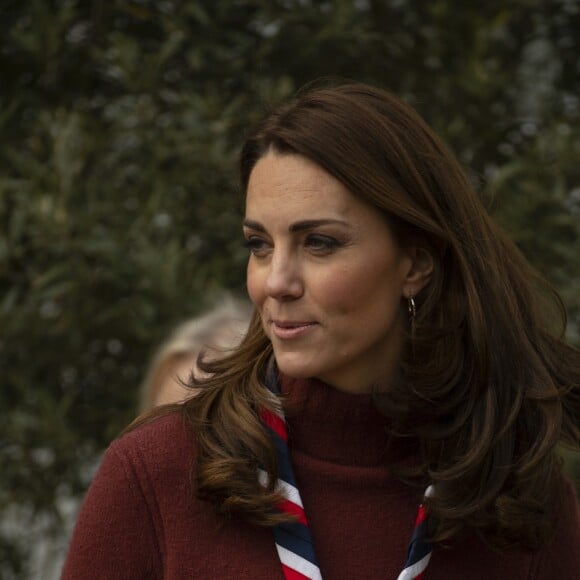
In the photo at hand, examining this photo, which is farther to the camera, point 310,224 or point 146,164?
point 146,164

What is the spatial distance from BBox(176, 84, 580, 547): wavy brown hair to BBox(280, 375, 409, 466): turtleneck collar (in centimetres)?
4

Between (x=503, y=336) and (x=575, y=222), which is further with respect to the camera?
(x=575, y=222)

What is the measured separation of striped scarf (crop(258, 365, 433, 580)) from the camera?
2.66 m

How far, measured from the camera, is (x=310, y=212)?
2592 millimetres

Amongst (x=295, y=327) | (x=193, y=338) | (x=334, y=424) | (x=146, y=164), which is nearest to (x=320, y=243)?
(x=295, y=327)

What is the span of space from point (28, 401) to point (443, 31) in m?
1.75

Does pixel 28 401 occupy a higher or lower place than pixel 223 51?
lower

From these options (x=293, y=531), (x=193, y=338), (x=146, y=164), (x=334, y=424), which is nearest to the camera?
(x=293, y=531)

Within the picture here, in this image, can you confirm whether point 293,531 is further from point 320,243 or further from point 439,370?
point 320,243

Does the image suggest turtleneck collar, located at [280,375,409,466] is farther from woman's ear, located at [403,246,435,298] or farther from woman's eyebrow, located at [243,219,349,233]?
woman's eyebrow, located at [243,219,349,233]

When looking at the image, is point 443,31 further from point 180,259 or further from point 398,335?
point 398,335

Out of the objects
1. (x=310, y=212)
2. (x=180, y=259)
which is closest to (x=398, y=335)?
(x=310, y=212)

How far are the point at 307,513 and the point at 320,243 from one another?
524 mm

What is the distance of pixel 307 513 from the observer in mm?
2783
